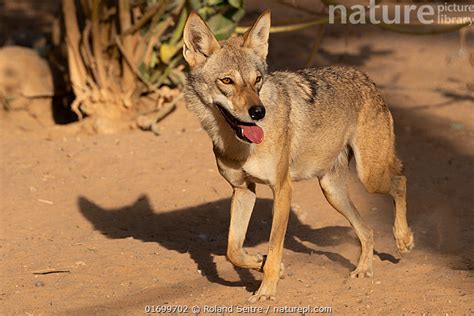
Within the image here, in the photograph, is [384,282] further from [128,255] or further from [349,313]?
[128,255]

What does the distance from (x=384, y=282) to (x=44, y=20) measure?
13.2 metres

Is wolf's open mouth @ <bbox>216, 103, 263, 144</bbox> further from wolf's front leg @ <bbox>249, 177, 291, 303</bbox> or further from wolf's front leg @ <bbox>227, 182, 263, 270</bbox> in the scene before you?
wolf's front leg @ <bbox>227, 182, 263, 270</bbox>

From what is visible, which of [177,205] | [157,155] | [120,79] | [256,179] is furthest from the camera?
[120,79]

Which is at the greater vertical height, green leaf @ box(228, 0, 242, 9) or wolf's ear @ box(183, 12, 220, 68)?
wolf's ear @ box(183, 12, 220, 68)

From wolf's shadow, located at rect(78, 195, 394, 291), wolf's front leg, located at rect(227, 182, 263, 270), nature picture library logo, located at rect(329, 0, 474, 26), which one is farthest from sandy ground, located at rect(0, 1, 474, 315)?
nature picture library logo, located at rect(329, 0, 474, 26)

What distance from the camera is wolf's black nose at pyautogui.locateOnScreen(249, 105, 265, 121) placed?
6184 millimetres

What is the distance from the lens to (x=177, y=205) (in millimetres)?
9680

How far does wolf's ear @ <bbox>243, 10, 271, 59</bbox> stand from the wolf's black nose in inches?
30.5

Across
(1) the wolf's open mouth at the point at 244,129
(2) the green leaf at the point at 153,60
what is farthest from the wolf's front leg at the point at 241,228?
(2) the green leaf at the point at 153,60

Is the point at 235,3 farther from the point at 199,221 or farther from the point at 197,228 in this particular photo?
the point at 197,228

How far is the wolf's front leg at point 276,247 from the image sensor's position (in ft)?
21.7

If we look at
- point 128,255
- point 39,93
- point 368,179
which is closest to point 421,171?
point 368,179

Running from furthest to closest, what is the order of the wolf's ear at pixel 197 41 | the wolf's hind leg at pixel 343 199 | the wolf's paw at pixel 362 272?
the wolf's hind leg at pixel 343 199
the wolf's paw at pixel 362 272
the wolf's ear at pixel 197 41

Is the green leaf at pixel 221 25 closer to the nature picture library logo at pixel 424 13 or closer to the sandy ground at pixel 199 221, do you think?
the sandy ground at pixel 199 221
